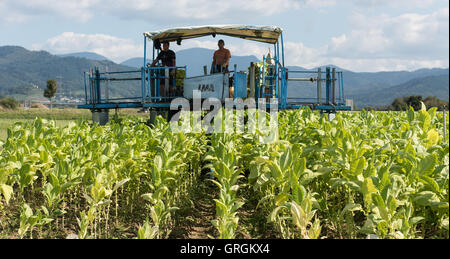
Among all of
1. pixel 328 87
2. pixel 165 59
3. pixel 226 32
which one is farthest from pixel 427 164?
pixel 328 87

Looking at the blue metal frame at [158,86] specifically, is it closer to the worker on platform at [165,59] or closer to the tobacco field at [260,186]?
the worker on platform at [165,59]

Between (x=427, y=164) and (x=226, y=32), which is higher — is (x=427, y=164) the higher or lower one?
the lower one

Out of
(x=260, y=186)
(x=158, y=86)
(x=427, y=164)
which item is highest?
(x=158, y=86)

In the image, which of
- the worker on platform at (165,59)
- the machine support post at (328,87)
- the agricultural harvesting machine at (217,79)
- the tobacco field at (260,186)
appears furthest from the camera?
the machine support post at (328,87)

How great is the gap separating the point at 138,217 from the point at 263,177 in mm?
1659

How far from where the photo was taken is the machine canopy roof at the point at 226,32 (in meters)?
10.5

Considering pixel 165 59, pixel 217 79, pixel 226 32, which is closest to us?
pixel 217 79

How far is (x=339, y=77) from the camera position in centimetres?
1298

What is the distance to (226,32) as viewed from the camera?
11.1 metres

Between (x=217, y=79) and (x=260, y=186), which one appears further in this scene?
(x=217, y=79)

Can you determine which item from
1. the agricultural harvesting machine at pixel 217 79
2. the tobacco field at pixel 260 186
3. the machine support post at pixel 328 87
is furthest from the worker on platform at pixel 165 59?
the tobacco field at pixel 260 186

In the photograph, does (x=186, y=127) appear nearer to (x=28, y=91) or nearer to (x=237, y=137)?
(x=237, y=137)

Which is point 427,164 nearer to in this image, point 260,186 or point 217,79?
point 260,186
